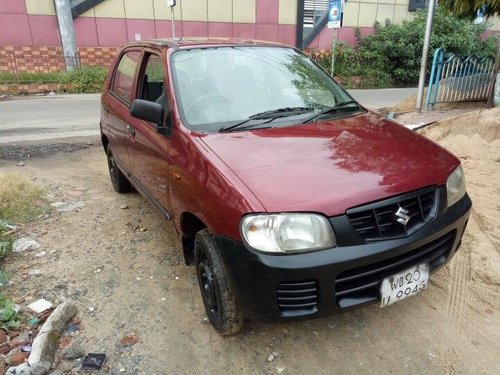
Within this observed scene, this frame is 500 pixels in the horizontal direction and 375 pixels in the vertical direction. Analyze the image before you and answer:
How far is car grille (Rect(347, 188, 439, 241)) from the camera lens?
2023 millimetres

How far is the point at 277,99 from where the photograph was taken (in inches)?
118

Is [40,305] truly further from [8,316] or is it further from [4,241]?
[4,241]

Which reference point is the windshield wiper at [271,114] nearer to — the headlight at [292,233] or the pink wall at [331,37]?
the headlight at [292,233]

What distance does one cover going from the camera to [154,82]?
10.9 feet

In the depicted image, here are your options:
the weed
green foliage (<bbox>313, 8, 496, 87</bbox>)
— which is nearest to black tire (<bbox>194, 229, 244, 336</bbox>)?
the weed

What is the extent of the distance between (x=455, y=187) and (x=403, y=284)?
0.71 metres

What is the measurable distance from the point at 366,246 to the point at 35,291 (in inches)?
97.9

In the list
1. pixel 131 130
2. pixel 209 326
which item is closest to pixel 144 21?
pixel 131 130

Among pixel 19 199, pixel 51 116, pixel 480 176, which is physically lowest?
pixel 51 116

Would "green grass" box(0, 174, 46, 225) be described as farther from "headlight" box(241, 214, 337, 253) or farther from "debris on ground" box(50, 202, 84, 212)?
"headlight" box(241, 214, 337, 253)

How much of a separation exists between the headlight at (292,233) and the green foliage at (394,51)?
16497 millimetres

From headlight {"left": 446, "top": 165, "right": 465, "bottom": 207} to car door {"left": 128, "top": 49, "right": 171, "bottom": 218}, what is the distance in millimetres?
1818

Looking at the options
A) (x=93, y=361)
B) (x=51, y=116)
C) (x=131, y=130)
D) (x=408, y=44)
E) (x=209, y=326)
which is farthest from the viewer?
(x=408, y=44)

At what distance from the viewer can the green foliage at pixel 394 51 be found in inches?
690
